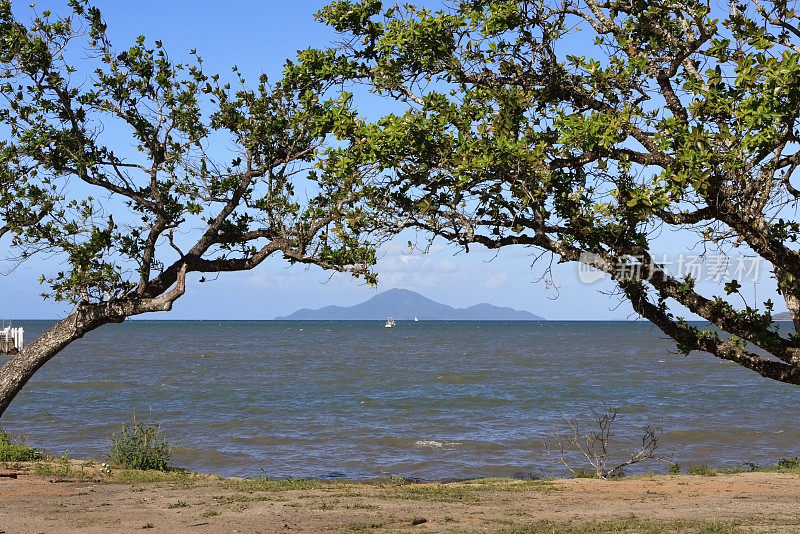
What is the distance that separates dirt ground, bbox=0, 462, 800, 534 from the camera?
9.23 metres

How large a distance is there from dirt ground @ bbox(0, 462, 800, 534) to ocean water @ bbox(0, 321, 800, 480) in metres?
2.31

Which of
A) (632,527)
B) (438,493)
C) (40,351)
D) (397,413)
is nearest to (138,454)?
(40,351)

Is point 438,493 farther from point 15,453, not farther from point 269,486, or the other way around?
point 15,453

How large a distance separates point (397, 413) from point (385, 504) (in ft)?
60.6

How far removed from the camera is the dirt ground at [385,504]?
9234 millimetres

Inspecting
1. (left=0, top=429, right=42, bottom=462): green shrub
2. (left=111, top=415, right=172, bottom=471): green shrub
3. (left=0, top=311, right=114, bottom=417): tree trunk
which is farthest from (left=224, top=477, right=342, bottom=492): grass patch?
(left=0, top=429, right=42, bottom=462): green shrub

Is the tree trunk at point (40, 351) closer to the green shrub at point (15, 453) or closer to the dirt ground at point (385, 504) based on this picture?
the dirt ground at point (385, 504)

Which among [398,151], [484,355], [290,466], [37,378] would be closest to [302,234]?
[398,151]

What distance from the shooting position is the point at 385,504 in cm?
1098

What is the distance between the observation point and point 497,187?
31.1 feet

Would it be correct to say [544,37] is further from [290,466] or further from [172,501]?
[290,466]

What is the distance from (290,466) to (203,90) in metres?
10.2

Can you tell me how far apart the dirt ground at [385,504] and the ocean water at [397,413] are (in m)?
2.31

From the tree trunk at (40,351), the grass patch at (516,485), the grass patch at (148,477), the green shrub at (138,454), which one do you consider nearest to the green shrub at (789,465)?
the grass patch at (516,485)
